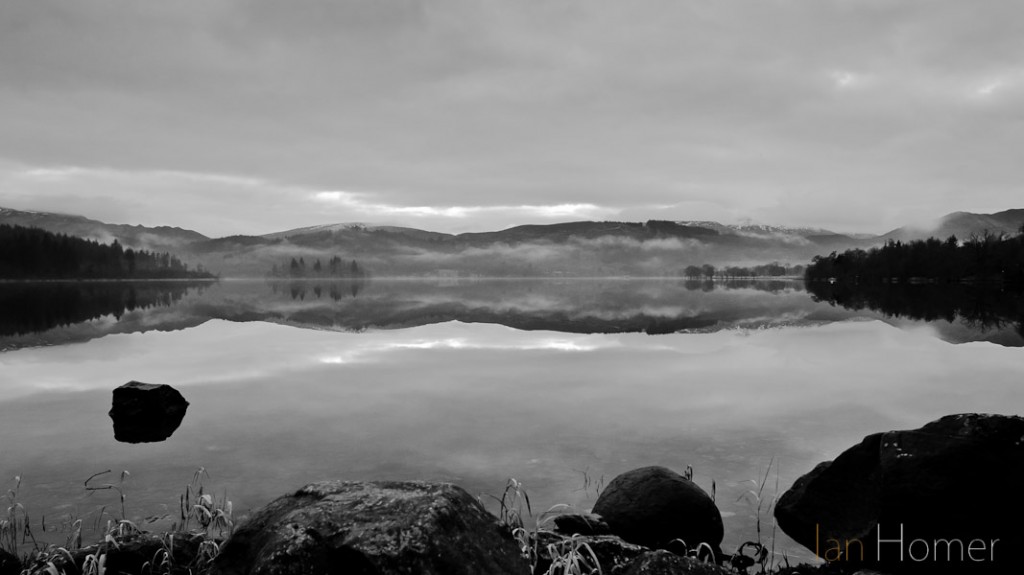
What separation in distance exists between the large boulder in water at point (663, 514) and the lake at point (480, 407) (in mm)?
753

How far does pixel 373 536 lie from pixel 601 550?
5.42 m

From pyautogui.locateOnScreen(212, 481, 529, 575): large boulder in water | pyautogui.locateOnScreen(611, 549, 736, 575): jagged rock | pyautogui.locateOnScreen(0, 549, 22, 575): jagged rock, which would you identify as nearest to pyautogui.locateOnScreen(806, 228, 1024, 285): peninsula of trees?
pyautogui.locateOnScreen(611, 549, 736, 575): jagged rock

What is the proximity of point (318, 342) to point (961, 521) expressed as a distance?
4541 centimetres

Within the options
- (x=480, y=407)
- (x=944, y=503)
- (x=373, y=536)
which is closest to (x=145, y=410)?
(x=480, y=407)

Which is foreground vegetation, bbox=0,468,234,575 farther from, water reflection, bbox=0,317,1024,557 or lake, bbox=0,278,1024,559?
water reflection, bbox=0,317,1024,557

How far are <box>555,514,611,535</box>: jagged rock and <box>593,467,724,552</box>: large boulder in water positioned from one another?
0.41m

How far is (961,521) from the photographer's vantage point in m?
10.2

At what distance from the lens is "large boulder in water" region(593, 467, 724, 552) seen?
476 inches

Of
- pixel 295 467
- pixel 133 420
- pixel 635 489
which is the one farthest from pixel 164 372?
pixel 635 489

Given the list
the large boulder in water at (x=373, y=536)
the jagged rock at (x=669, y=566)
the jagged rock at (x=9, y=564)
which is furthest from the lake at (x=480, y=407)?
the large boulder in water at (x=373, y=536)

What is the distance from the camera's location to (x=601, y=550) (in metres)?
10.3

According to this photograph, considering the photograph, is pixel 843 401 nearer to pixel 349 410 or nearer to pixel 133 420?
pixel 349 410

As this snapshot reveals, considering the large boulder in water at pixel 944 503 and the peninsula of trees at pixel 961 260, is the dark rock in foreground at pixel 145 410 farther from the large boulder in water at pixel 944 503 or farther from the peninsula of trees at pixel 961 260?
the peninsula of trees at pixel 961 260

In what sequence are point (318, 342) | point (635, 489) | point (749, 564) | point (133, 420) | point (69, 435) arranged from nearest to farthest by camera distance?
point (749, 564)
point (635, 489)
point (69, 435)
point (133, 420)
point (318, 342)
